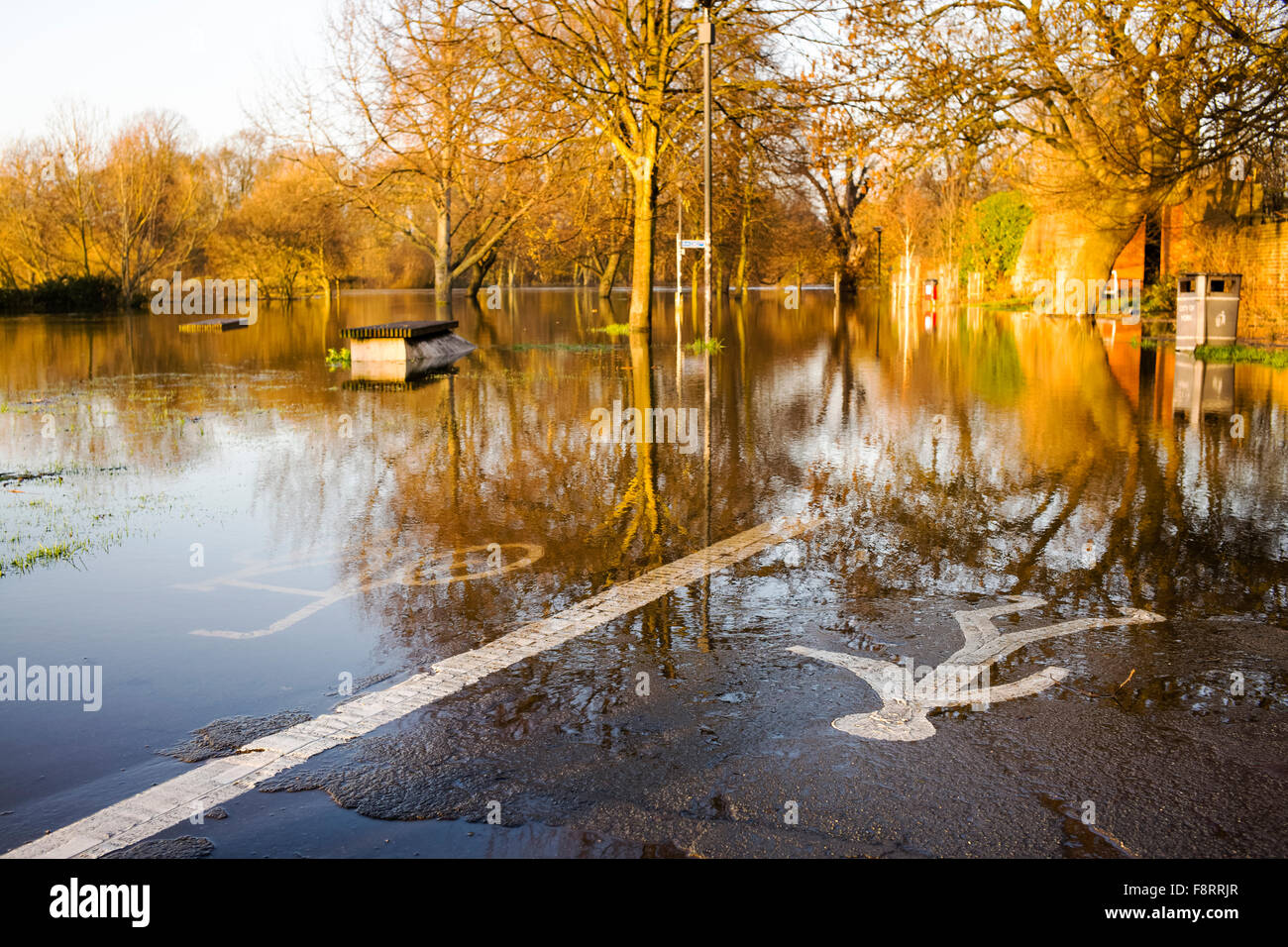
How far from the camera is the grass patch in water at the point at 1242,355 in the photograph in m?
19.5

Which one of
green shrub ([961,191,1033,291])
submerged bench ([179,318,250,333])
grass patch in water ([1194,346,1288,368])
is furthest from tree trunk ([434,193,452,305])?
grass patch in water ([1194,346,1288,368])

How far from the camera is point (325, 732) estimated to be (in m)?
4.31

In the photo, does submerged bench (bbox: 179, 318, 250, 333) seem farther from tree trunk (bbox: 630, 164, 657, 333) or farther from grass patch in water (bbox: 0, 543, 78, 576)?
grass patch in water (bbox: 0, 543, 78, 576)

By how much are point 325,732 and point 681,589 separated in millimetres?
2378

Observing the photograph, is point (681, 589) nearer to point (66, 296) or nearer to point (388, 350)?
point (388, 350)

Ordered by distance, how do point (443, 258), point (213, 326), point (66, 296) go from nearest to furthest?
point (213, 326)
point (66, 296)
point (443, 258)

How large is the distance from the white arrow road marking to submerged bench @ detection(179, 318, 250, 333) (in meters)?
33.2

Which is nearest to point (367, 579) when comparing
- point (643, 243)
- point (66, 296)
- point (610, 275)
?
point (643, 243)

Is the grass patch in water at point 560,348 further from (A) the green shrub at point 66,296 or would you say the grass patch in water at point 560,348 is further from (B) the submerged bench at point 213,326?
(A) the green shrub at point 66,296

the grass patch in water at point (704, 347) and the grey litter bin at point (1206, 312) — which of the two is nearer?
the grey litter bin at point (1206, 312)

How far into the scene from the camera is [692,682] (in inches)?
187

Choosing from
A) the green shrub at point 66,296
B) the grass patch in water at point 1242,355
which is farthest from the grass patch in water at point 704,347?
the green shrub at point 66,296

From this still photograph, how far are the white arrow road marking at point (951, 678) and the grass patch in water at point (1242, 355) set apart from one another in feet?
51.7
